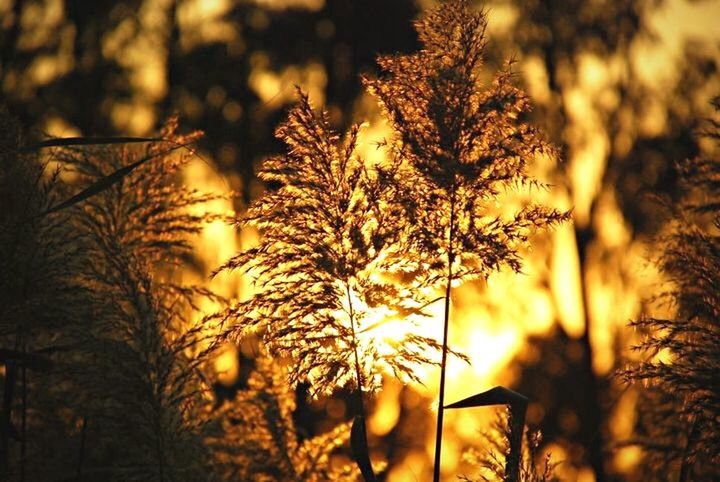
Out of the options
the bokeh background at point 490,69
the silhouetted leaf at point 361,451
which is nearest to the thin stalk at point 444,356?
the silhouetted leaf at point 361,451

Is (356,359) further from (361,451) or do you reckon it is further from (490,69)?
(490,69)

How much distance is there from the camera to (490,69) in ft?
37.8

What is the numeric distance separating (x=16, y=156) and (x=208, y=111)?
8.81 metres

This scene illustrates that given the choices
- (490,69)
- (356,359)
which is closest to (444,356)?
(356,359)

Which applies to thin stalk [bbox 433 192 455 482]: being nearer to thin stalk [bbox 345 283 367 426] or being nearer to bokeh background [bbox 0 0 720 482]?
thin stalk [bbox 345 283 367 426]

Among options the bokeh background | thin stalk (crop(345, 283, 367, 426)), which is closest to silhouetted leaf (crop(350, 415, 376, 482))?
thin stalk (crop(345, 283, 367, 426))

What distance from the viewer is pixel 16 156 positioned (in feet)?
18.7

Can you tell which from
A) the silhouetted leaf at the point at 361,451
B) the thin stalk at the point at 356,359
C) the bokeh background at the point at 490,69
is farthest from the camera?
the bokeh background at the point at 490,69

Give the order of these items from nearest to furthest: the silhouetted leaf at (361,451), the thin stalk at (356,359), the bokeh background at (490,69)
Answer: the silhouetted leaf at (361,451) < the thin stalk at (356,359) < the bokeh background at (490,69)

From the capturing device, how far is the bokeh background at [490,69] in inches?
492

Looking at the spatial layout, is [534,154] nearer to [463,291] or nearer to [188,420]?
[188,420]

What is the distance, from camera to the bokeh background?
492 inches

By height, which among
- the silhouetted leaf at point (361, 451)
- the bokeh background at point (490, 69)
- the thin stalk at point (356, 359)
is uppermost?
the bokeh background at point (490, 69)

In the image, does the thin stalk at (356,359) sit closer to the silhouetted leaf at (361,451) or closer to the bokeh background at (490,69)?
the silhouetted leaf at (361,451)
